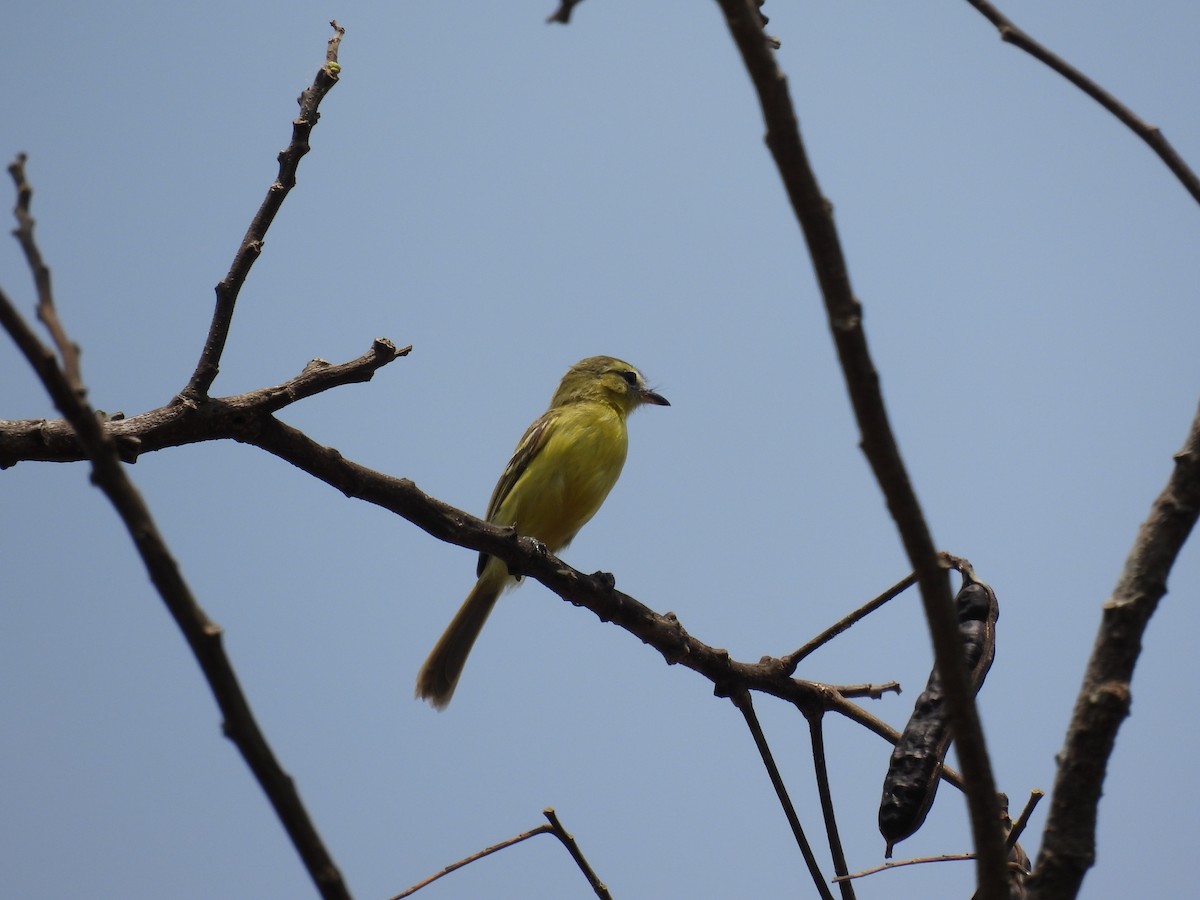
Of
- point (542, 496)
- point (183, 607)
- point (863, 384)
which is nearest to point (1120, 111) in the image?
point (863, 384)

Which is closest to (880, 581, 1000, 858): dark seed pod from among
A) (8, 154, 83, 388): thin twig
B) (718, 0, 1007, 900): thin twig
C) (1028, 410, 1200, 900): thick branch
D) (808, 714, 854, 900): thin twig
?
(808, 714, 854, 900): thin twig

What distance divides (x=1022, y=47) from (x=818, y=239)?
91 centimetres

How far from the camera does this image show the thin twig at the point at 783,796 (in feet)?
10.6

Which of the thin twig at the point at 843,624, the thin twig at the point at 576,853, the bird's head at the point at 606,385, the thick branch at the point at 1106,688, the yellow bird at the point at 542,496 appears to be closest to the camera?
the thick branch at the point at 1106,688

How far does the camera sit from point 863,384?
187 centimetres

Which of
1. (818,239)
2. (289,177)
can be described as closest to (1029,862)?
(818,239)

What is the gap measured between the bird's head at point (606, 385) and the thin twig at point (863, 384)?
6.93 metres

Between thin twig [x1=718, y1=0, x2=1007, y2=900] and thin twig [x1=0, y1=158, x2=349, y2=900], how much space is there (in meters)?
1.02

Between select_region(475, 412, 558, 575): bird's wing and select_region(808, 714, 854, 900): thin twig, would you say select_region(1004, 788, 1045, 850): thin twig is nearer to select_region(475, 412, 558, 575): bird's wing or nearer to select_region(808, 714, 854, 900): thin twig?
select_region(808, 714, 854, 900): thin twig

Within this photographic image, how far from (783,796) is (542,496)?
427 cm

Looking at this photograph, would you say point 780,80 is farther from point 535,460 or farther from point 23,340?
point 535,460

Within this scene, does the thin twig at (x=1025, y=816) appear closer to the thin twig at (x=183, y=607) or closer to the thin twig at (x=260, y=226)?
the thin twig at (x=183, y=607)

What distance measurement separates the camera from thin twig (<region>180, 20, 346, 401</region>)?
3.68 m

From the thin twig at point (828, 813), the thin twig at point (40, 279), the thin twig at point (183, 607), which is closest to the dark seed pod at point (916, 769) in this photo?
the thin twig at point (828, 813)
